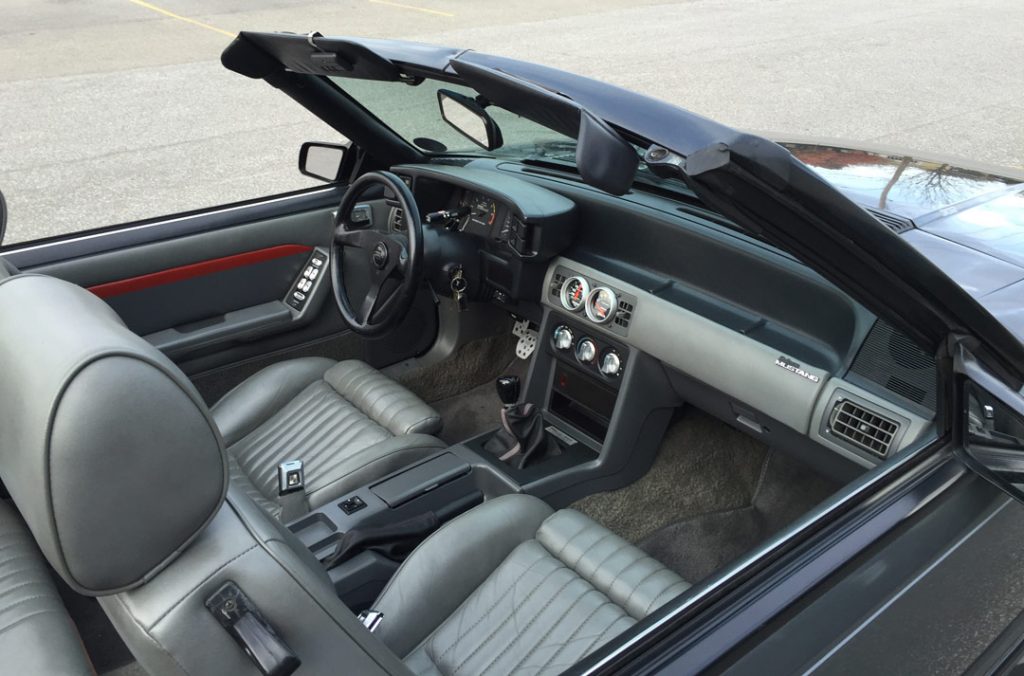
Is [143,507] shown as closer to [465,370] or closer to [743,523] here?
[743,523]

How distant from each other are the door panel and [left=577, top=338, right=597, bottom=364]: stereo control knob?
95cm

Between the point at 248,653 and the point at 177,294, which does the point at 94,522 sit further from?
the point at 177,294

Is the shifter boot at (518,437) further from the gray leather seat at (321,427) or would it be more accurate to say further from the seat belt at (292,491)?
the seat belt at (292,491)

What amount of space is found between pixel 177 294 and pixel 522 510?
5.28 feet

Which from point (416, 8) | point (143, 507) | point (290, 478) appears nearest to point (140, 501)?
point (143, 507)

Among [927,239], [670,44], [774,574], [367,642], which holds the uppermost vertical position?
[927,239]

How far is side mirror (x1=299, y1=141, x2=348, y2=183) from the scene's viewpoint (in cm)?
370

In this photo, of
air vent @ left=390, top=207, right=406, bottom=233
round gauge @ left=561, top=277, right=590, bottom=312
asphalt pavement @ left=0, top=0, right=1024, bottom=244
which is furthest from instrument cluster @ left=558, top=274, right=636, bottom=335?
asphalt pavement @ left=0, top=0, right=1024, bottom=244

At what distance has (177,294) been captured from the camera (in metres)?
3.31

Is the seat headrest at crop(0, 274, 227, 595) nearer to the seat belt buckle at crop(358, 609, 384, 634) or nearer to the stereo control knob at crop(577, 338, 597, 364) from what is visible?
the seat belt buckle at crop(358, 609, 384, 634)

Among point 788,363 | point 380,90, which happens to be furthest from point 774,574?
point 380,90

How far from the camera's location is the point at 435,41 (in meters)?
11.0

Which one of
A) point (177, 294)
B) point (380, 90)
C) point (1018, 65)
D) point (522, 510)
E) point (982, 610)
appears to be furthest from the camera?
point (1018, 65)

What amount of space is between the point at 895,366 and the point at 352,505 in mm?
1663
